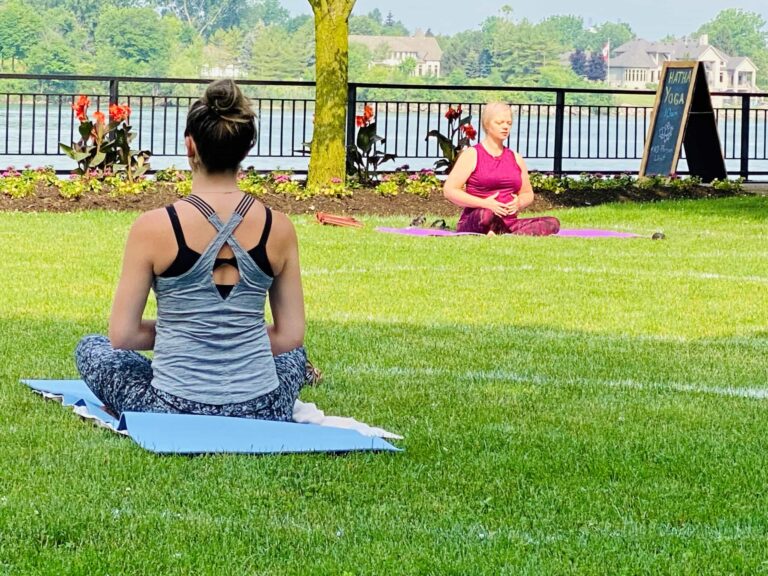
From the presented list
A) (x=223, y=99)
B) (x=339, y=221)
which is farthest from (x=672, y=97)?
(x=223, y=99)

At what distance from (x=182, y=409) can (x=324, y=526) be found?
55.0 inches

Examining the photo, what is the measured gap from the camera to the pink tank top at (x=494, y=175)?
586 inches

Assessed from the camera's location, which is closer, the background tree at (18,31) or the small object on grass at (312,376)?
the small object on grass at (312,376)

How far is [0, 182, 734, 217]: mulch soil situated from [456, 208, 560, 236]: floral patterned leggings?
9.79 ft

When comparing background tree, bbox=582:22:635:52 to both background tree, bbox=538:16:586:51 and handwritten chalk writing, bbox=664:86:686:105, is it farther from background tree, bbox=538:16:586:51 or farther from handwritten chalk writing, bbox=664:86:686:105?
handwritten chalk writing, bbox=664:86:686:105

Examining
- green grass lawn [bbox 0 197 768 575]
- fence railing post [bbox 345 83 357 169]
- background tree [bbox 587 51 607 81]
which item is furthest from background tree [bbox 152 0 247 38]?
green grass lawn [bbox 0 197 768 575]

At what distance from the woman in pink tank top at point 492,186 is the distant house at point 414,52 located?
67.1m

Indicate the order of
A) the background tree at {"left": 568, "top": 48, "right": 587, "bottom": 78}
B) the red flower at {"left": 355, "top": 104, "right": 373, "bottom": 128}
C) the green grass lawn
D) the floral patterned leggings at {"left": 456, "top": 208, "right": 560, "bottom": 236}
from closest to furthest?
the green grass lawn
the floral patterned leggings at {"left": 456, "top": 208, "right": 560, "bottom": 236}
the red flower at {"left": 355, "top": 104, "right": 373, "bottom": 128}
the background tree at {"left": 568, "top": 48, "right": 587, "bottom": 78}

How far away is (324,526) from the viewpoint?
15.9 feet

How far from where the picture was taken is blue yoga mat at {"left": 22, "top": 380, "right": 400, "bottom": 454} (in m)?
5.75

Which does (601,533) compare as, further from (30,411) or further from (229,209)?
(30,411)

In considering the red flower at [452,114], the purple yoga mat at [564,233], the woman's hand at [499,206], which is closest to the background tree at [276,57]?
the red flower at [452,114]

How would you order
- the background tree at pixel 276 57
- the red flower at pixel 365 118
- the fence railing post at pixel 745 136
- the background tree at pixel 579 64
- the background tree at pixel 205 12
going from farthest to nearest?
the background tree at pixel 579 64, the background tree at pixel 205 12, the background tree at pixel 276 57, the fence railing post at pixel 745 136, the red flower at pixel 365 118

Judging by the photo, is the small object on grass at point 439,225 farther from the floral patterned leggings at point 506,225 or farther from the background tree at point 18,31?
the background tree at point 18,31
